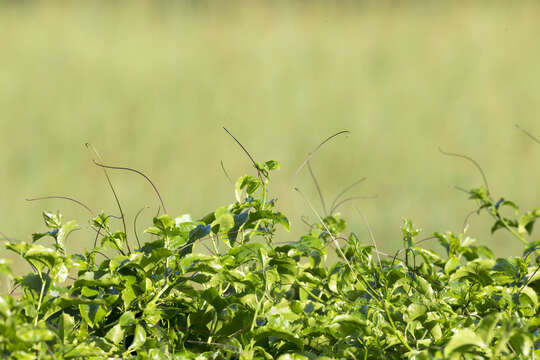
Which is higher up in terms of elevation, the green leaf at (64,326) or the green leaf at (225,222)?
the green leaf at (225,222)

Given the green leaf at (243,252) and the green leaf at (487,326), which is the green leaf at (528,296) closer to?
the green leaf at (487,326)

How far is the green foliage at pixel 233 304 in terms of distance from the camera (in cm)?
65

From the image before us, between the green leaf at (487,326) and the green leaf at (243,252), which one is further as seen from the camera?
the green leaf at (243,252)

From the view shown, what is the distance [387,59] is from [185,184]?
2.36 m

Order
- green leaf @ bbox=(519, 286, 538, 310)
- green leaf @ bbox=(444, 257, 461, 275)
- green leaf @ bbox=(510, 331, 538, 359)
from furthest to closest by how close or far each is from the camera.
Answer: green leaf @ bbox=(444, 257, 461, 275)
green leaf @ bbox=(519, 286, 538, 310)
green leaf @ bbox=(510, 331, 538, 359)

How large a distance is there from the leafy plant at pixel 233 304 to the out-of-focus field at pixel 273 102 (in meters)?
2.39

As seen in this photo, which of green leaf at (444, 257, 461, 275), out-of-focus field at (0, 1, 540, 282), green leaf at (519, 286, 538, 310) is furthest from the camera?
out-of-focus field at (0, 1, 540, 282)

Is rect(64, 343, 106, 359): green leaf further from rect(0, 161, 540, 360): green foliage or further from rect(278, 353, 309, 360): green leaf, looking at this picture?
rect(278, 353, 309, 360): green leaf

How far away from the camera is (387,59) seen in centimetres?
528

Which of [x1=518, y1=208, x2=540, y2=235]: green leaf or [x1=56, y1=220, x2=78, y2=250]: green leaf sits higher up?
[x1=56, y1=220, x2=78, y2=250]: green leaf

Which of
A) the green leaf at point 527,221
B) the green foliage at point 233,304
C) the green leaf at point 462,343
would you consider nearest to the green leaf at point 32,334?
the green foliage at point 233,304

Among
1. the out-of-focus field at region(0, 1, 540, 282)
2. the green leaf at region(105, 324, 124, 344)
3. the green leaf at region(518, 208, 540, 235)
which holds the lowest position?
the green leaf at region(105, 324, 124, 344)

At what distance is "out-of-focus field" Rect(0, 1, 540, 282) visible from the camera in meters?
3.79

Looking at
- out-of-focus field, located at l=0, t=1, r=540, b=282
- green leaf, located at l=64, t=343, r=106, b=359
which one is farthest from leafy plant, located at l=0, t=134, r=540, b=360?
out-of-focus field, located at l=0, t=1, r=540, b=282
